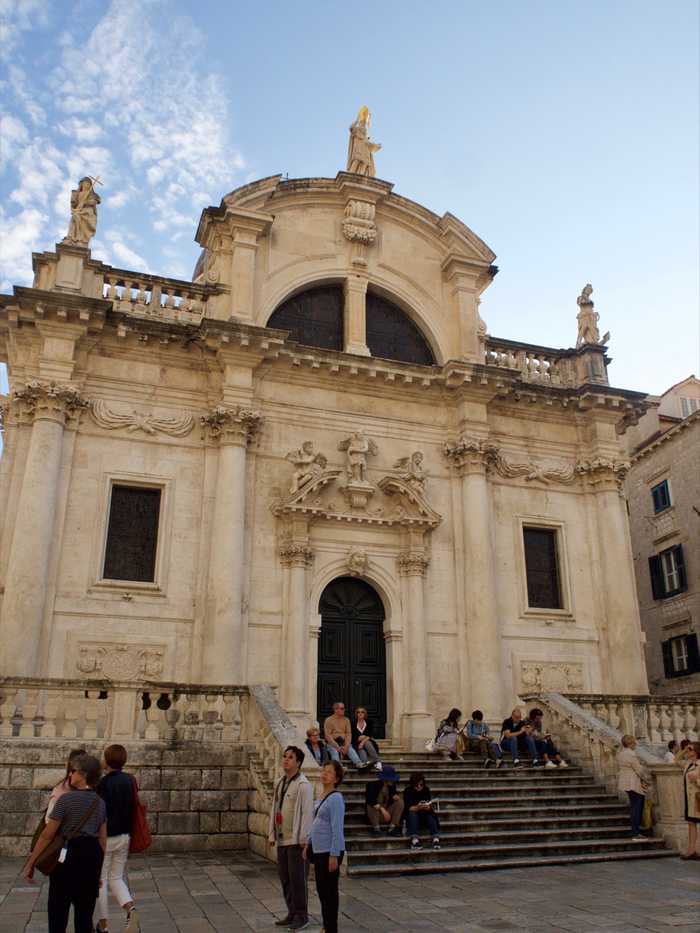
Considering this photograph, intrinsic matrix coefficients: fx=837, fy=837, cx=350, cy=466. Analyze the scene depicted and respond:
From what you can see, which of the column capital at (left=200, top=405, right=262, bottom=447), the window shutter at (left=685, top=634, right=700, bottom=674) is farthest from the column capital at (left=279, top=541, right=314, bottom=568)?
the window shutter at (left=685, top=634, right=700, bottom=674)

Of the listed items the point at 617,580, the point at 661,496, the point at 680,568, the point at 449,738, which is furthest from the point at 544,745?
the point at 661,496

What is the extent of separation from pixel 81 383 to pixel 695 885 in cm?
1389

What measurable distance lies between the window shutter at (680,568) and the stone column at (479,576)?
12.5 meters

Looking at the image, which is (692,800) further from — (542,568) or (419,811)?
(542,568)

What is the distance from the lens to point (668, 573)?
29.8 metres

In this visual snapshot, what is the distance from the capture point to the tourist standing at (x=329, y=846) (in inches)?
267

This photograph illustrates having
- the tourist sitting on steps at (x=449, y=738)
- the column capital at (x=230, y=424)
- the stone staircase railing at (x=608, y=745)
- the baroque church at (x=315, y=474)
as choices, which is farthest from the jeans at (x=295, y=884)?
the column capital at (x=230, y=424)

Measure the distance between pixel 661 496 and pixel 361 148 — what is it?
1699 centimetres

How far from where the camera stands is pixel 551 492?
20.8 meters

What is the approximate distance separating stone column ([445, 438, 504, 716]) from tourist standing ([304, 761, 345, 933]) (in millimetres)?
11118

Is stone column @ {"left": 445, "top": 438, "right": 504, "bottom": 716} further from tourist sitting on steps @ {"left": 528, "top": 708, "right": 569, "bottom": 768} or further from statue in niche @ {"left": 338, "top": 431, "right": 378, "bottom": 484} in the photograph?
statue in niche @ {"left": 338, "top": 431, "right": 378, "bottom": 484}

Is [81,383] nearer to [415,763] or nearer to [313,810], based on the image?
[415,763]

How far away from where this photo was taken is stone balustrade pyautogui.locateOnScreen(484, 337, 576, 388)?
70.4ft

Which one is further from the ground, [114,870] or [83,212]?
[83,212]
